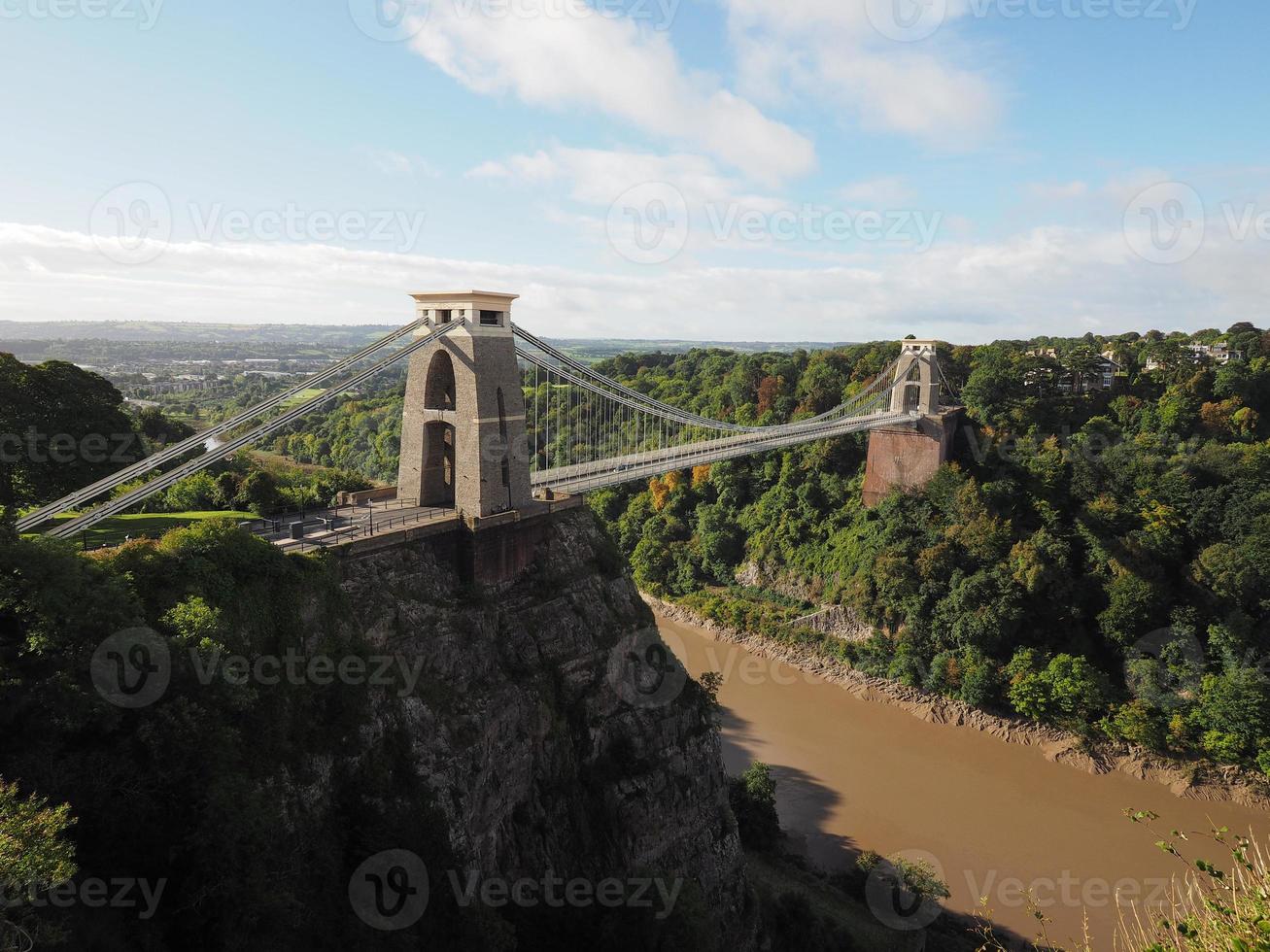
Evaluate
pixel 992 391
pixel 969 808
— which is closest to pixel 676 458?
pixel 969 808

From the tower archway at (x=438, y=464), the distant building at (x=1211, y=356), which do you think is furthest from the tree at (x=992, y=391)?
the tower archway at (x=438, y=464)

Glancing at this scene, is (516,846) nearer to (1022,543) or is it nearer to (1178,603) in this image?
(1022,543)

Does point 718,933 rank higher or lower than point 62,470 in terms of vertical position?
lower

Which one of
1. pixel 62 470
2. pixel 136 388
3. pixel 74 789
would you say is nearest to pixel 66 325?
pixel 136 388

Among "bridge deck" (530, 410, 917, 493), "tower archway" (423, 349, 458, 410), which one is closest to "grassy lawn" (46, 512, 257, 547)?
"tower archway" (423, 349, 458, 410)

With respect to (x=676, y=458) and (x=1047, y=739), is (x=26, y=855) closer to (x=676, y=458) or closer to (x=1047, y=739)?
(x=676, y=458)

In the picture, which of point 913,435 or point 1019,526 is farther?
point 913,435

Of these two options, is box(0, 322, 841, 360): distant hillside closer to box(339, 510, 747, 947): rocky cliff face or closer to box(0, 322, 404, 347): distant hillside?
box(0, 322, 404, 347): distant hillside
